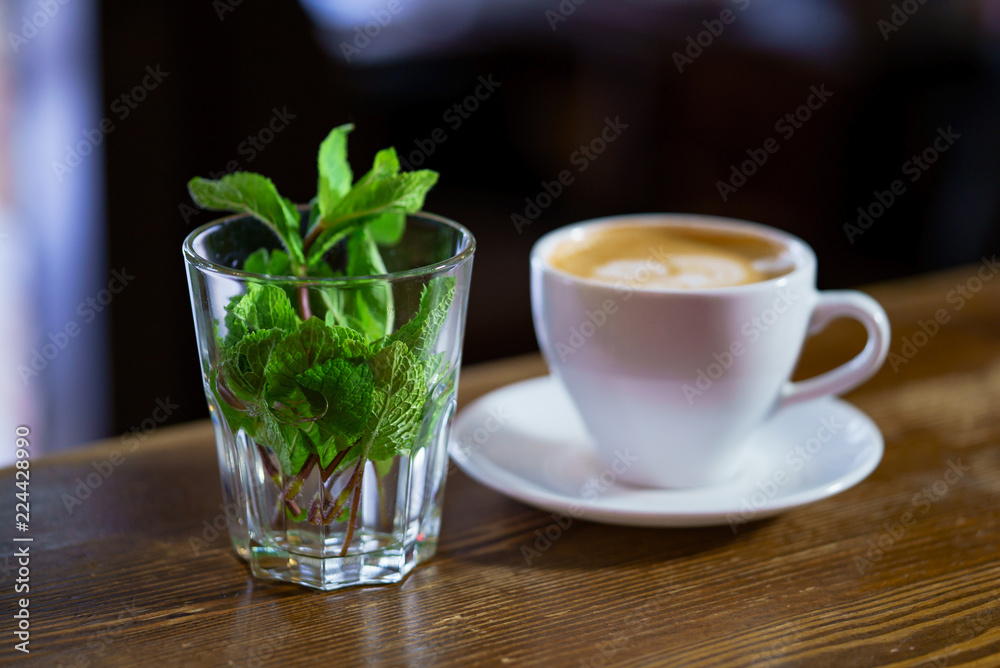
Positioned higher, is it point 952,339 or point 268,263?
point 268,263

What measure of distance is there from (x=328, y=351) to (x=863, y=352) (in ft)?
1.38

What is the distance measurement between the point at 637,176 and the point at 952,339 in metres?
1.51

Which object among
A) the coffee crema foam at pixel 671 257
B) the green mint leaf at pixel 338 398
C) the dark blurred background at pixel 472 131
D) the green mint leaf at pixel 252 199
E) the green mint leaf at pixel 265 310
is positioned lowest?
the dark blurred background at pixel 472 131

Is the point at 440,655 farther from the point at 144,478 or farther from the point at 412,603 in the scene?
the point at 144,478

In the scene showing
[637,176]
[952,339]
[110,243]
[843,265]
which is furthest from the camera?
[843,265]

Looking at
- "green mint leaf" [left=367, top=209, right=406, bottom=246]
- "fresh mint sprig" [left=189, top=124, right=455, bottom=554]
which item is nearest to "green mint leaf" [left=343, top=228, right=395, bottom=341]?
"fresh mint sprig" [left=189, top=124, right=455, bottom=554]

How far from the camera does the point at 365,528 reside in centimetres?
60

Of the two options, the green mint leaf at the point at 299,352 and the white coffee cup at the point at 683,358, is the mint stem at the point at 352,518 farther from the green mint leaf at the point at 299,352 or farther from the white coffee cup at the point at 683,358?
the white coffee cup at the point at 683,358

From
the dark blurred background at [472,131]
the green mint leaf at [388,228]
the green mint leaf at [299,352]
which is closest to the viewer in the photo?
the green mint leaf at [299,352]

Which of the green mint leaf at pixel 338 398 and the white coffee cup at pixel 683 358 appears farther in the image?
the white coffee cup at pixel 683 358

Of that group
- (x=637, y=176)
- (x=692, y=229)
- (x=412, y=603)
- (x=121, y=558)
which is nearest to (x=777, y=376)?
(x=692, y=229)

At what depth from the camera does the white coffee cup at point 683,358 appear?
0.67 metres

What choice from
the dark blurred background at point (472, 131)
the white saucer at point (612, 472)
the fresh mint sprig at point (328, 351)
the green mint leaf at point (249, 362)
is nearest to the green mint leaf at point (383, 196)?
the fresh mint sprig at point (328, 351)

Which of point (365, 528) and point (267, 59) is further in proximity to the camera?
point (267, 59)
